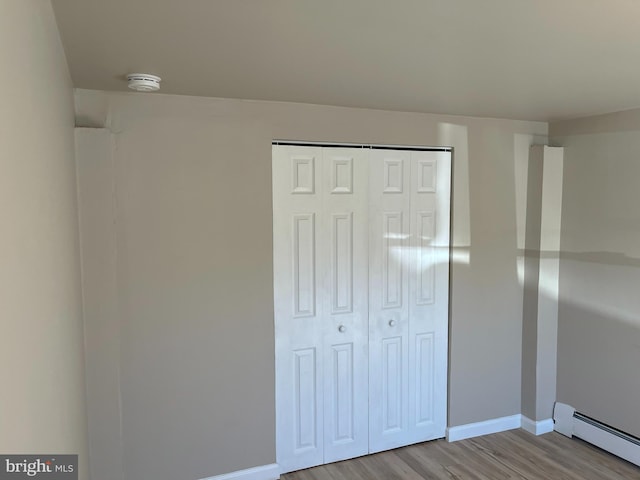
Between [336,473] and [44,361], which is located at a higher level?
[44,361]

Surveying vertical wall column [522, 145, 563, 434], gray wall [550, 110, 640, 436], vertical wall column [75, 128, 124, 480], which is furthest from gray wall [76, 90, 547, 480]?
gray wall [550, 110, 640, 436]

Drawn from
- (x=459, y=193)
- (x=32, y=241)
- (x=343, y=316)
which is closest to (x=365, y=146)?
(x=459, y=193)

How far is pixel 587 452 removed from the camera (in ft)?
10.8

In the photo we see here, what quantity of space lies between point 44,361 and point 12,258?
412 millimetres

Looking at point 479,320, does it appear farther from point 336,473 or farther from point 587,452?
point 336,473

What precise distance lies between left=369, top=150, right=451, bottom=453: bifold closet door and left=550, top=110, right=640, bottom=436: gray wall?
2.94 ft

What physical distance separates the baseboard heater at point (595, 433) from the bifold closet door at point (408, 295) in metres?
0.90

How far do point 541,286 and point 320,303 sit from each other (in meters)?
1.66

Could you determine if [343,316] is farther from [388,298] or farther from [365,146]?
[365,146]

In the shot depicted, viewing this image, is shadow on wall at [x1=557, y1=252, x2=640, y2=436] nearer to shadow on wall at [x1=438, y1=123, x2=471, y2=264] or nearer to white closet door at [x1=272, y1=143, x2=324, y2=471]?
shadow on wall at [x1=438, y1=123, x2=471, y2=264]

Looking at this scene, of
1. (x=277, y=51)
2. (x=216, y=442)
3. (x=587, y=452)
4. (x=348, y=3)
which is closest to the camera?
(x=348, y=3)

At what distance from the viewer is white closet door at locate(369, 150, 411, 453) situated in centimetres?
318

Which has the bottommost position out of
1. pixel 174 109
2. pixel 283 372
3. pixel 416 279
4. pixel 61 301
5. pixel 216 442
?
pixel 216 442

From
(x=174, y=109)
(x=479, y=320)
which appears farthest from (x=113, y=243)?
(x=479, y=320)
